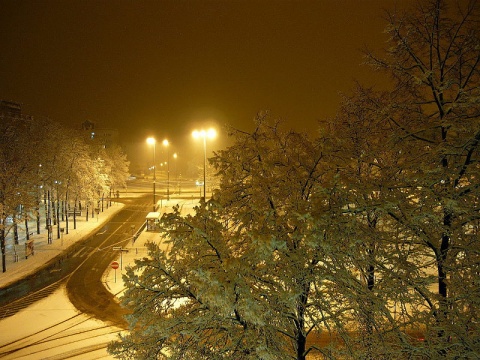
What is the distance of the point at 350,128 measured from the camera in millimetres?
9633

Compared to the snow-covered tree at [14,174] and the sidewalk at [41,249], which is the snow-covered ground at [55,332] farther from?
the snow-covered tree at [14,174]

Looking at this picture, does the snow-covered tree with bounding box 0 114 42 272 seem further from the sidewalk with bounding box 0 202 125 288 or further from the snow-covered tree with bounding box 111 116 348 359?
the snow-covered tree with bounding box 111 116 348 359

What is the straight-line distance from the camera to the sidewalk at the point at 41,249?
915 inches

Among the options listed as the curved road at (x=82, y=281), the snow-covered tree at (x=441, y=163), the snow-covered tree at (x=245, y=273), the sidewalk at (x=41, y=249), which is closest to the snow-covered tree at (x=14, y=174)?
the sidewalk at (x=41, y=249)

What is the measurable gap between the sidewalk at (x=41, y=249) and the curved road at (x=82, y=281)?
70 centimetres

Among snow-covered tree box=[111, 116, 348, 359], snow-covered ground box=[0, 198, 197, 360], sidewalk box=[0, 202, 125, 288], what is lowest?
snow-covered ground box=[0, 198, 197, 360]

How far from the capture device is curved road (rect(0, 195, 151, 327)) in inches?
697

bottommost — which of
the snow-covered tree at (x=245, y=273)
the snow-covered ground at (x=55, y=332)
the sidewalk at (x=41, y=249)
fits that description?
the snow-covered ground at (x=55, y=332)

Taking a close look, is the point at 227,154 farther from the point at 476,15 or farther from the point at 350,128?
the point at 476,15

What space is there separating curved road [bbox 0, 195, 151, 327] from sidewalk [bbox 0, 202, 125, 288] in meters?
0.70

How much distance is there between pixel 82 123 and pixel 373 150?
96504 mm

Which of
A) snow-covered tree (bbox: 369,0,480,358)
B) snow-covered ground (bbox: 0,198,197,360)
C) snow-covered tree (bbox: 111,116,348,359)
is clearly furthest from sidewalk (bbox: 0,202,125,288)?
snow-covered tree (bbox: 369,0,480,358)

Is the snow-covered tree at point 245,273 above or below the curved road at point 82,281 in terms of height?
above

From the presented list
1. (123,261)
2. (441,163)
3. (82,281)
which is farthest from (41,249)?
(441,163)
